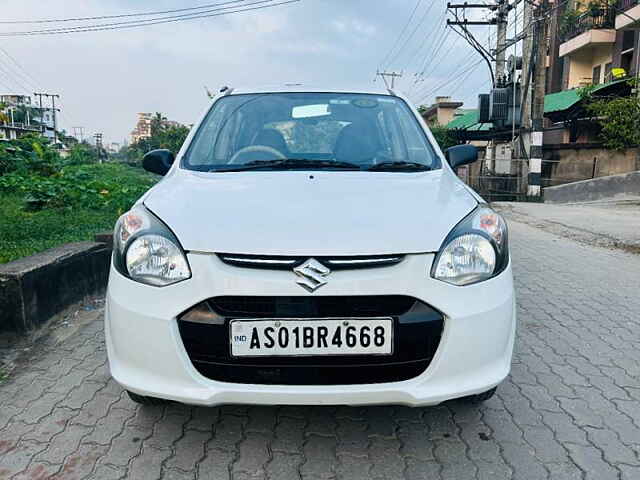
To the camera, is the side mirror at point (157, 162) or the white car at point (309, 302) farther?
the side mirror at point (157, 162)

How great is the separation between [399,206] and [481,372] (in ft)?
2.35

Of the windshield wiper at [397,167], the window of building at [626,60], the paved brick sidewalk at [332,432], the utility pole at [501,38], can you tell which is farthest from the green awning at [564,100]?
the windshield wiper at [397,167]

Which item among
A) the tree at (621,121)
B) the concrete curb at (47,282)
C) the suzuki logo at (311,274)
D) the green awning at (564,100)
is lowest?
the concrete curb at (47,282)

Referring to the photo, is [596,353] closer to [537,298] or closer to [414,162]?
[537,298]

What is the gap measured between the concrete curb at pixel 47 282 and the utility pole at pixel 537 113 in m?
14.9

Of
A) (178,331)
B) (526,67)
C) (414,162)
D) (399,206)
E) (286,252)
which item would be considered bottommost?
(178,331)

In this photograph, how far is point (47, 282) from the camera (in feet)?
11.9

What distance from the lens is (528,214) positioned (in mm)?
11719

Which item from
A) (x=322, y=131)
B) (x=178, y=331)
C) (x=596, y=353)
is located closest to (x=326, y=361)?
(x=178, y=331)

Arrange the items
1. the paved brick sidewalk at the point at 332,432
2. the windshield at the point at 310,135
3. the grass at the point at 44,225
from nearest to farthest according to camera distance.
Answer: the paved brick sidewalk at the point at 332,432, the windshield at the point at 310,135, the grass at the point at 44,225

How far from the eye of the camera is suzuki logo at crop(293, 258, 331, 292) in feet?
6.07

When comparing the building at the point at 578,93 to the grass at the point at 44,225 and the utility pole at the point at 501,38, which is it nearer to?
the utility pole at the point at 501,38

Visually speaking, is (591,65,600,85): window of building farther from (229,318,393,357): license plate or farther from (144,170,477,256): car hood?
(229,318,393,357): license plate

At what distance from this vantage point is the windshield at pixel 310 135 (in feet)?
9.39
